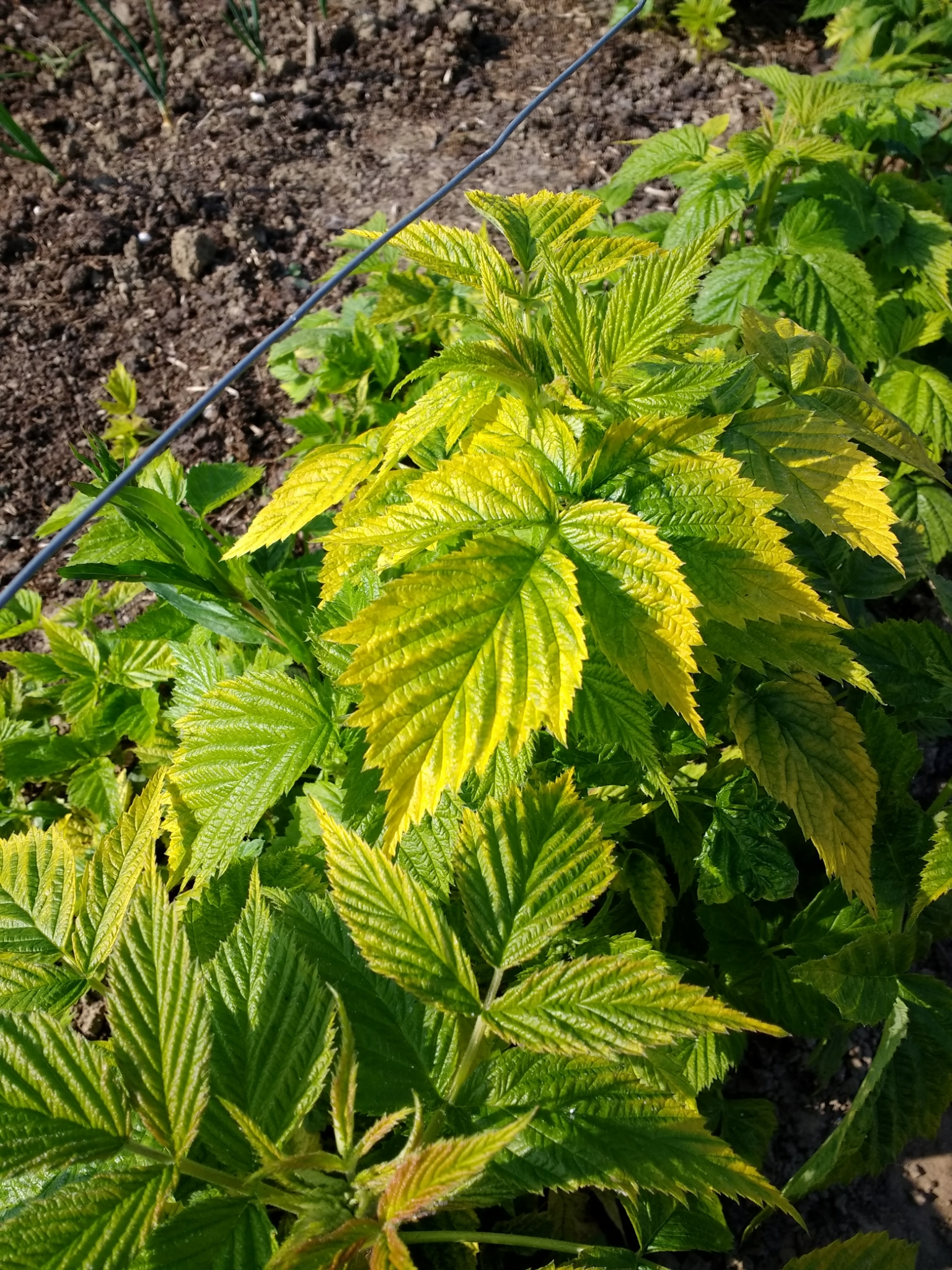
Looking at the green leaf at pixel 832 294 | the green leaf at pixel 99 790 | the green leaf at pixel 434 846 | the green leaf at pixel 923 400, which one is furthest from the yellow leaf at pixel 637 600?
the green leaf at pixel 923 400

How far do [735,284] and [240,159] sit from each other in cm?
250

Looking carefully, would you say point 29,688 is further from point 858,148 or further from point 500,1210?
point 858,148

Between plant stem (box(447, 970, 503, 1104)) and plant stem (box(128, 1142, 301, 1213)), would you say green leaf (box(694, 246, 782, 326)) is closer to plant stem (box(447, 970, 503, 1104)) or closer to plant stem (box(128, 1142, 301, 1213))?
plant stem (box(447, 970, 503, 1104))

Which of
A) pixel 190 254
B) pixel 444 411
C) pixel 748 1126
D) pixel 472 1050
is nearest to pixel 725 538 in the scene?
pixel 444 411

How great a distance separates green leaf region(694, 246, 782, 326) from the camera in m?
2.37

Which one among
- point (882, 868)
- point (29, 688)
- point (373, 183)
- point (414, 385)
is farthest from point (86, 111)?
point (882, 868)

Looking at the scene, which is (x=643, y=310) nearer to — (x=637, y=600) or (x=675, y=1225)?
(x=637, y=600)

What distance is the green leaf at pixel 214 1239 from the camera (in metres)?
0.79

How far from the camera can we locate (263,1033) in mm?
958

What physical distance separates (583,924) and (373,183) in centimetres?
338

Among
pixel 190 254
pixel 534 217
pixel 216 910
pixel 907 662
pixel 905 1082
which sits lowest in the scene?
pixel 905 1082

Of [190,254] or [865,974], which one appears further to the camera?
[190,254]

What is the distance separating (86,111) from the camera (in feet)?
12.8

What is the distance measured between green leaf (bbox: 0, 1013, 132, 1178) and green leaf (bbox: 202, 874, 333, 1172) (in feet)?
0.41
